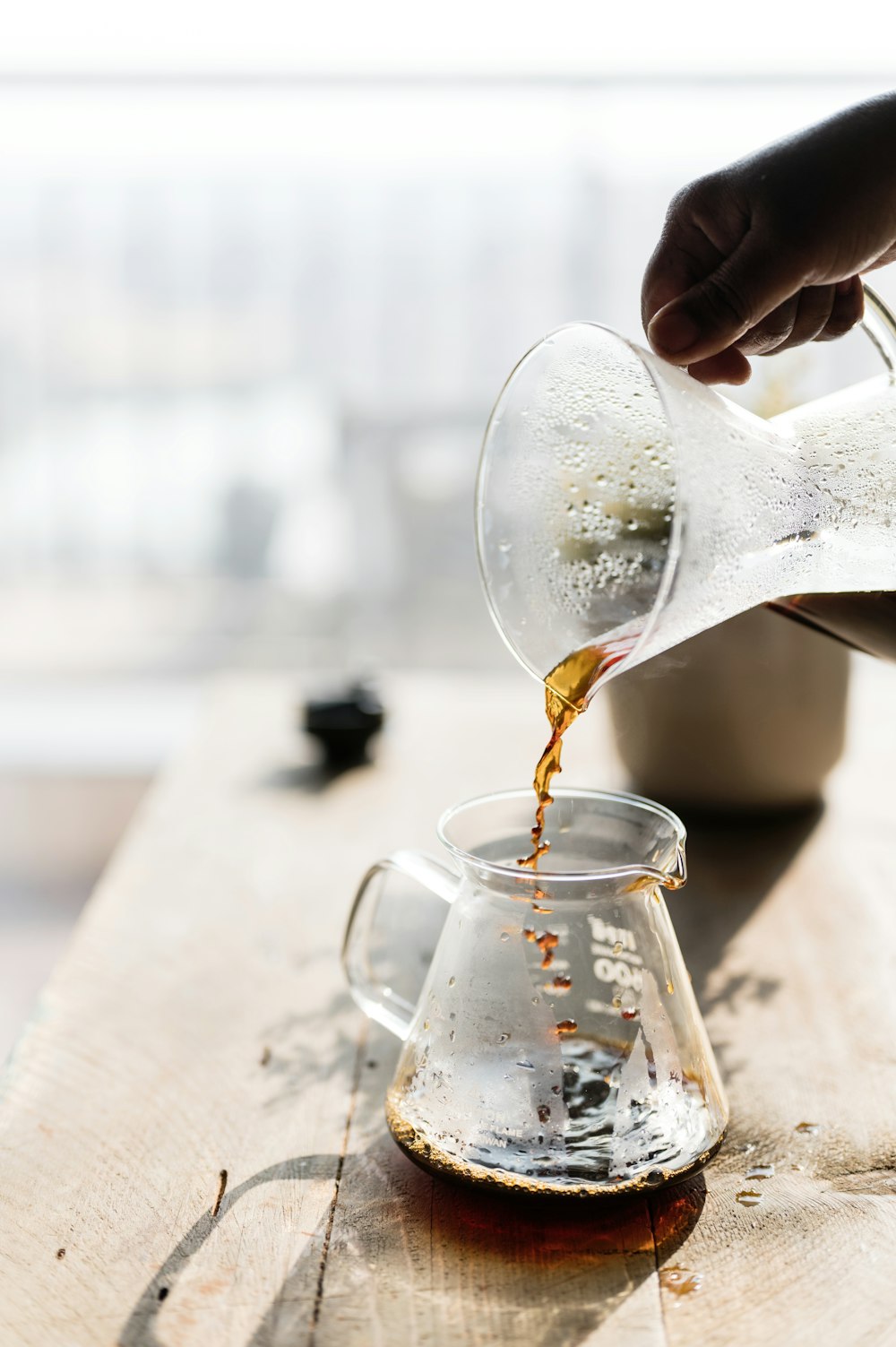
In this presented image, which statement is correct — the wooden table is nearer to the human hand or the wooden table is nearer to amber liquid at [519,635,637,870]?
amber liquid at [519,635,637,870]

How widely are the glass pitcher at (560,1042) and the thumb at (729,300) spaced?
260 millimetres

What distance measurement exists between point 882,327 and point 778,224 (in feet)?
0.36

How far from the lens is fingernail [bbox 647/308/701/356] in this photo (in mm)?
687

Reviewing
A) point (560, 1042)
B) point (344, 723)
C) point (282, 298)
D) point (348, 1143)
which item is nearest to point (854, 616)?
point (560, 1042)

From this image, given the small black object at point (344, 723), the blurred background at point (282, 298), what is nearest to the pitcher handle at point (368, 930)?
the small black object at point (344, 723)

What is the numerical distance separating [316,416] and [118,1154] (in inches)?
Answer: 104

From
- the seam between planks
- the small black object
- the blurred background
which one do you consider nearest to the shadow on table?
the seam between planks

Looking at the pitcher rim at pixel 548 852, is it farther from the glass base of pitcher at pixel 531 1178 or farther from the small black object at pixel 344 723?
the small black object at pixel 344 723

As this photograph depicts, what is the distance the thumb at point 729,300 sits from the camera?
0.68 m

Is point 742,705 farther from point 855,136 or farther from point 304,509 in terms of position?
point 304,509

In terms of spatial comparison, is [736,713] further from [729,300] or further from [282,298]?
[282,298]

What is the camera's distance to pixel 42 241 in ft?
10.0

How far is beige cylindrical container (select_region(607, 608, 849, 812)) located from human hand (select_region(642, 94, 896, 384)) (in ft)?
1.26

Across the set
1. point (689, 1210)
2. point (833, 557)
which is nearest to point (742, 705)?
point (833, 557)
